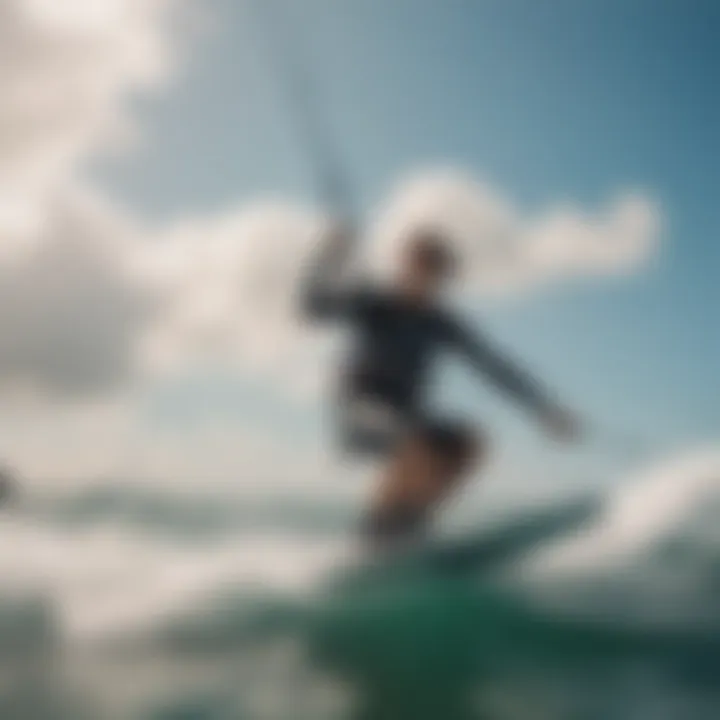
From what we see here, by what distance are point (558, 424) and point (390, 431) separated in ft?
1.73

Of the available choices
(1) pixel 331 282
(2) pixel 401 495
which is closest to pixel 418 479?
(2) pixel 401 495

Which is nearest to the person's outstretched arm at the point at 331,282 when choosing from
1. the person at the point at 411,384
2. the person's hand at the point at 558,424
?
the person at the point at 411,384

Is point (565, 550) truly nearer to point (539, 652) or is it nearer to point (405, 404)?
point (539, 652)

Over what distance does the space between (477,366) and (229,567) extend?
1.05 meters

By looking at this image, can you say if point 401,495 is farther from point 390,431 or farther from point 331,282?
point 331,282

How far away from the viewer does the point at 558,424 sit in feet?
9.61

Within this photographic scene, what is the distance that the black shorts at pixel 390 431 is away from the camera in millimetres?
2887

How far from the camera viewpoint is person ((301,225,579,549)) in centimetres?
289

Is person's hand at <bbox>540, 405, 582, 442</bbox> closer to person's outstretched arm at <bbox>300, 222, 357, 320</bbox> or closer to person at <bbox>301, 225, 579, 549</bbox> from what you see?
person at <bbox>301, 225, 579, 549</bbox>

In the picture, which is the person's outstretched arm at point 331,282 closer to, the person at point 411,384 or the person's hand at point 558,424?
the person at point 411,384

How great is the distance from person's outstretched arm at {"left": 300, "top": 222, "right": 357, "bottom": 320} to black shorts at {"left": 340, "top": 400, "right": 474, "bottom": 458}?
325 millimetres

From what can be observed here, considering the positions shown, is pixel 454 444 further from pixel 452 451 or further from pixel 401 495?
pixel 401 495

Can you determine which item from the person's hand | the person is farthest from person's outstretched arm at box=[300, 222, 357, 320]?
the person's hand

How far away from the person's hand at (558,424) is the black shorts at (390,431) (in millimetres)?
239
